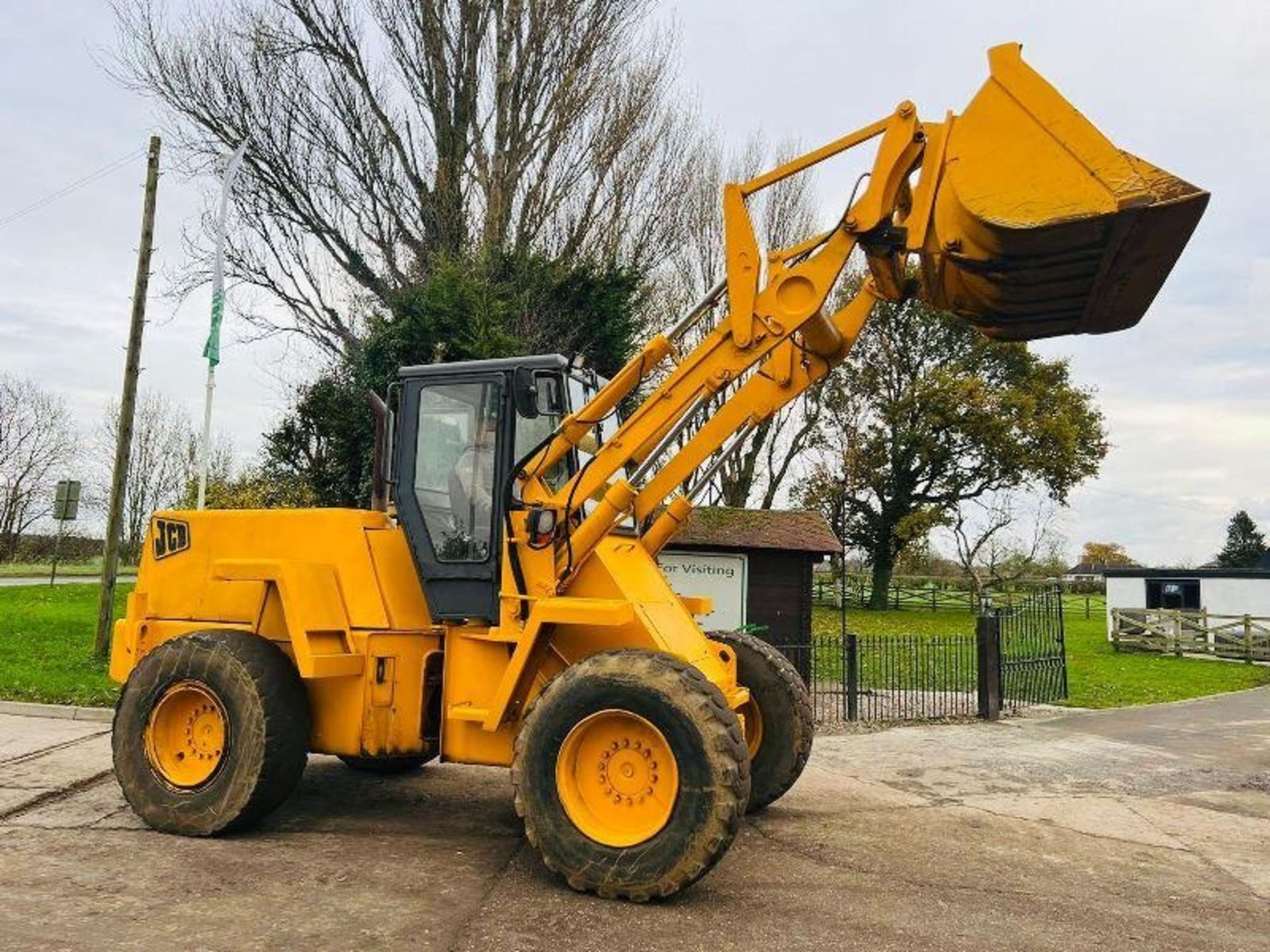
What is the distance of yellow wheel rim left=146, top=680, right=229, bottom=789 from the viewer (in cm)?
598

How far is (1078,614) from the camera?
137ft

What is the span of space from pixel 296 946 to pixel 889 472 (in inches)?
1268

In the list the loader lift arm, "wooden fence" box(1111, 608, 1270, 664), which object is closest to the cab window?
the loader lift arm

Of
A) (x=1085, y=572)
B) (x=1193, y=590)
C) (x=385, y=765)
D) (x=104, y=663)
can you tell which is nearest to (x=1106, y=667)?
(x=1193, y=590)

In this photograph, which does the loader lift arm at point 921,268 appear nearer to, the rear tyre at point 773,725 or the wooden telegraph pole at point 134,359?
the rear tyre at point 773,725

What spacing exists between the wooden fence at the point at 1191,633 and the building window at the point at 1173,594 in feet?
6.66

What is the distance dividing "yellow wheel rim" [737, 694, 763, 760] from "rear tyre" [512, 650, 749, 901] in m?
1.69

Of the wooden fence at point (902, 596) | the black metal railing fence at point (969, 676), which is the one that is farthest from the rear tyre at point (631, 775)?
the wooden fence at point (902, 596)

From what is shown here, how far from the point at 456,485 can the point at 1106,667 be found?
726 inches

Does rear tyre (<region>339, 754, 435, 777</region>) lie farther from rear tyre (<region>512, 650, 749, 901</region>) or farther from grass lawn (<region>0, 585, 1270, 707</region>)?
grass lawn (<region>0, 585, 1270, 707</region>)

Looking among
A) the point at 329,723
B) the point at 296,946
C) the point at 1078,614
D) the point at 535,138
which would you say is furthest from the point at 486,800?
the point at 1078,614

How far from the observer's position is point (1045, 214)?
453 cm

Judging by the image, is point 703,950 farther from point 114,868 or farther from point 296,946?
point 114,868

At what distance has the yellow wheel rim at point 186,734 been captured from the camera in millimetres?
5980
